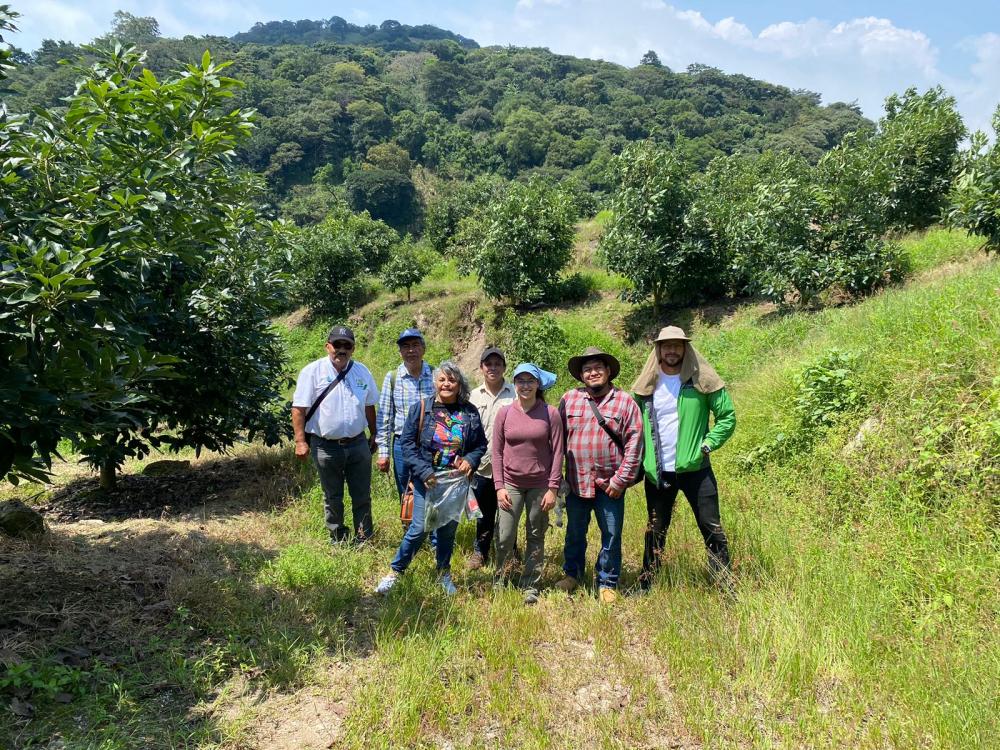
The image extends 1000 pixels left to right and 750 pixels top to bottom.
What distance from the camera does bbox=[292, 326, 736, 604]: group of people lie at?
12.0ft

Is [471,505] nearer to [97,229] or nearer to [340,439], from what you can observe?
[340,439]

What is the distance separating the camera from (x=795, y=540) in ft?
13.6

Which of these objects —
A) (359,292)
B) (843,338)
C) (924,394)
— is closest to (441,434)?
(924,394)

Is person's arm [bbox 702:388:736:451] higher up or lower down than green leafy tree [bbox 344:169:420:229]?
lower down

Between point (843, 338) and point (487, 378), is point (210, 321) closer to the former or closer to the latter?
point (487, 378)

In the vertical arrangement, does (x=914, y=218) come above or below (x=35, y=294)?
above

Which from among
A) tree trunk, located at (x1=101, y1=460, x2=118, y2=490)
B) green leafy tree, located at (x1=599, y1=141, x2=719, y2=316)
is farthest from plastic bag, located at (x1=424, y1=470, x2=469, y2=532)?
green leafy tree, located at (x1=599, y1=141, x2=719, y2=316)

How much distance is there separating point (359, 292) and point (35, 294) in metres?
21.9

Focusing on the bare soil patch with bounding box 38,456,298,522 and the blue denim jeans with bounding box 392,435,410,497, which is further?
the bare soil patch with bounding box 38,456,298,522

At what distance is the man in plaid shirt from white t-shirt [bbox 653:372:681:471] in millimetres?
1793

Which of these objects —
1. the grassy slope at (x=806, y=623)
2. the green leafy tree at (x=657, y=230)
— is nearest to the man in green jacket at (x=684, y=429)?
the grassy slope at (x=806, y=623)

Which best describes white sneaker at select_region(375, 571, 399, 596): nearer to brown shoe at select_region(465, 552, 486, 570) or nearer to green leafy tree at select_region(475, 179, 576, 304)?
brown shoe at select_region(465, 552, 486, 570)

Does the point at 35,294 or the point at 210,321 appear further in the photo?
the point at 210,321

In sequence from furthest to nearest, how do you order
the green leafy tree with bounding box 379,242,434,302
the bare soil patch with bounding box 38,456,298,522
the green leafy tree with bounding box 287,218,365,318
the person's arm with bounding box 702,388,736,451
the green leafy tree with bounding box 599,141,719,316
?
1. the green leafy tree with bounding box 287,218,365,318
2. the green leafy tree with bounding box 379,242,434,302
3. the green leafy tree with bounding box 599,141,719,316
4. the bare soil patch with bounding box 38,456,298,522
5. the person's arm with bounding box 702,388,736,451
